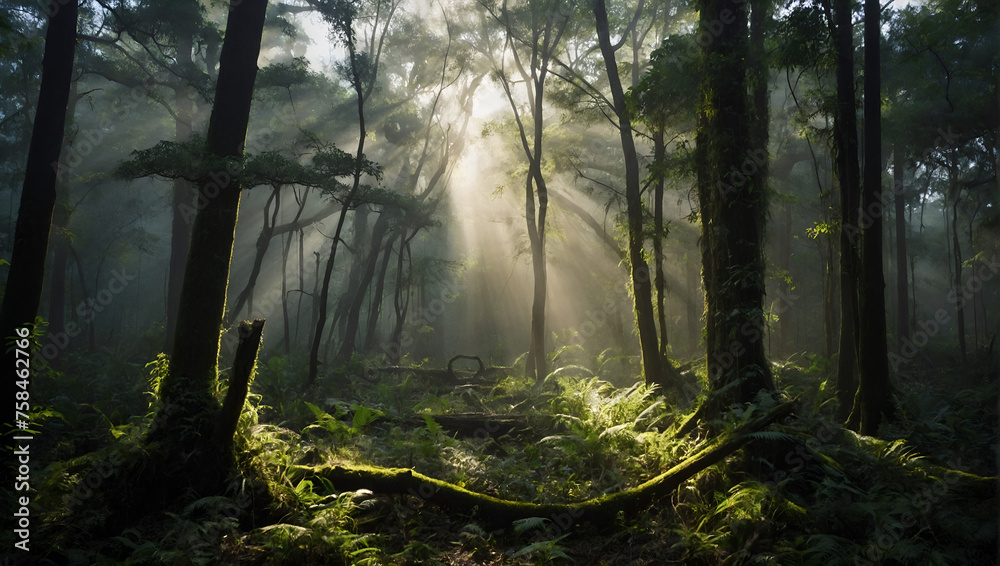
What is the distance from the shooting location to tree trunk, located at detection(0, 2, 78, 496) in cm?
632

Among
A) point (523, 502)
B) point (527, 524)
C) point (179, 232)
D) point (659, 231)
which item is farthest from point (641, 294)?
point (179, 232)

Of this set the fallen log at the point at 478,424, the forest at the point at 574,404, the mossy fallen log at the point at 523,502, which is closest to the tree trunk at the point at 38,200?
the forest at the point at 574,404

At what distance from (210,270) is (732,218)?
6.89m

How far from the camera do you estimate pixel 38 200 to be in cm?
675

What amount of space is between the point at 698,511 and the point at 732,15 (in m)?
6.67

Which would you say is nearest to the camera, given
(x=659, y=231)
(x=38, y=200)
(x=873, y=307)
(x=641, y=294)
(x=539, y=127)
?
(x=38, y=200)

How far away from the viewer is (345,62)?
19203mm

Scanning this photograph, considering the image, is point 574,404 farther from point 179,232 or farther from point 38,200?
point 179,232

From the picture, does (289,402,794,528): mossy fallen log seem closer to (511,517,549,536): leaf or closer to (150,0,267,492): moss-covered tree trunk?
(511,517,549,536): leaf

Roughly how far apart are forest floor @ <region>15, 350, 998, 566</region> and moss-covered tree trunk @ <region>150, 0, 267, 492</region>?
17.3 inches

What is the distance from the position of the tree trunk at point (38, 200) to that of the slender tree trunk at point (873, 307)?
35.0 feet

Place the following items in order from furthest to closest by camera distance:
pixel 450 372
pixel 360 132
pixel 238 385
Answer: pixel 450 372
pixel 360 132
pixel 238 385

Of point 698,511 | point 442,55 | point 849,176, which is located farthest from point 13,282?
point 442,55

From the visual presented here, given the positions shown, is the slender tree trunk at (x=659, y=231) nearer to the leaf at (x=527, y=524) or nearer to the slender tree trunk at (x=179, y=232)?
the leaf at (x=527, y=524)
